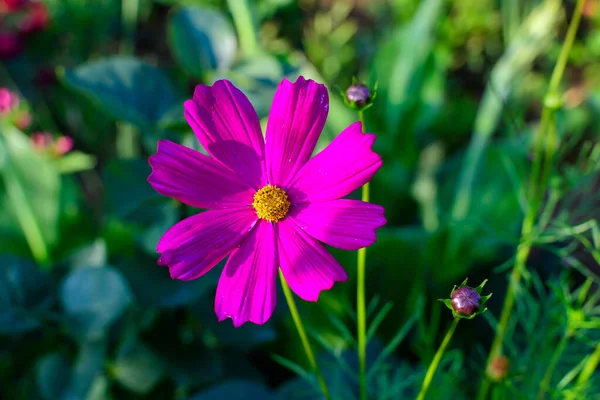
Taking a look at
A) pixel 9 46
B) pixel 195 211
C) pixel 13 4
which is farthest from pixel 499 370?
pixel 13 4

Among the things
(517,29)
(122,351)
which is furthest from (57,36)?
(517,29)

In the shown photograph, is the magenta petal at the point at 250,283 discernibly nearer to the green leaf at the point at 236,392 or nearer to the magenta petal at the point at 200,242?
the magenta petal at the point at 200,242

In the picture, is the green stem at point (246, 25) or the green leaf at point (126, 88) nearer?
the green leaf at point (126, 88)

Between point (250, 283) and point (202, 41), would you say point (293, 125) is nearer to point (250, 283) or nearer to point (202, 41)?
point (250, 283)

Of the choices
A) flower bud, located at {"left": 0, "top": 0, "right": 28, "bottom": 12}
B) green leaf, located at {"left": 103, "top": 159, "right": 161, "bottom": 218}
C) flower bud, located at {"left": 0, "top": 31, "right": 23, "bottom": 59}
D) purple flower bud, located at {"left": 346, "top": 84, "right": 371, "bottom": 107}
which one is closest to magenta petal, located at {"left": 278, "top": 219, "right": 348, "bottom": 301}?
purple flower bud, located at {"left": 346, "top": 84, "right": 371, "bottom": 107}

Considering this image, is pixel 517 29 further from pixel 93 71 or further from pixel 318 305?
pixel 93 71

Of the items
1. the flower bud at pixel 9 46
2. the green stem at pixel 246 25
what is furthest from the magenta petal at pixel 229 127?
the flower bud at pixel 9 46

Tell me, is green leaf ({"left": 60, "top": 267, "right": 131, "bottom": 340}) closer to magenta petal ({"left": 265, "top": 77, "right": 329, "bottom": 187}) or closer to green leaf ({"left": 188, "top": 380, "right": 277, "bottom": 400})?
green leaf ({"left": 188, "top": 380, "right": 277, "bottom": 400})
